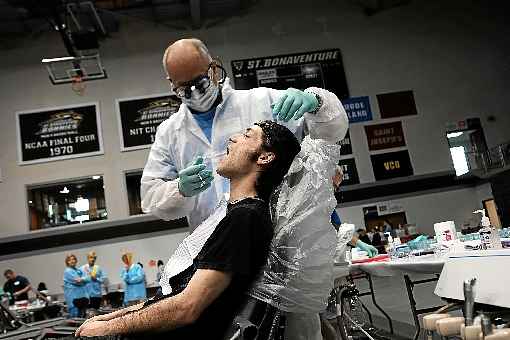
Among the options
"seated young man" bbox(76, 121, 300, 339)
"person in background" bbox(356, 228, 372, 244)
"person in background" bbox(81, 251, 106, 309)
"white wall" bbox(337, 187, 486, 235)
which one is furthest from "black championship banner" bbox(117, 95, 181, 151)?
"seated young man" bbox(76, 121, 300, 339)

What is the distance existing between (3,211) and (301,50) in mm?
7500

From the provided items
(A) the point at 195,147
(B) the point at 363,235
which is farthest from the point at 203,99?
(B) the point at 363,235

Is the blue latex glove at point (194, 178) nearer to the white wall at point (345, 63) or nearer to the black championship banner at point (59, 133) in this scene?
the white wall at point (345, 63)

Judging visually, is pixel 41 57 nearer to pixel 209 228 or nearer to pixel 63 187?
pixel 63 187

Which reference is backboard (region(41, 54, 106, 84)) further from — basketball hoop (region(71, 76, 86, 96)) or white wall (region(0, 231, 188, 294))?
white wall (region(0, 231, 188, 294))

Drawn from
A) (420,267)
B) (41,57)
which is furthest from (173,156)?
(41,57)

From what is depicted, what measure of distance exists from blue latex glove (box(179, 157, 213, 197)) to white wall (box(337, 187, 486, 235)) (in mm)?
9358

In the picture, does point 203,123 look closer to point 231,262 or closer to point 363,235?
point 231,262

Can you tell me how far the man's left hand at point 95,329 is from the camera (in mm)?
1351

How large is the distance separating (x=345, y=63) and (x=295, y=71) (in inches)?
51.0

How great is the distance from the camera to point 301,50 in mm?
11664

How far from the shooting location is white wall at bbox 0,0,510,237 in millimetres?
10805

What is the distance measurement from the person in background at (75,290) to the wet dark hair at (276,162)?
7.51 meters

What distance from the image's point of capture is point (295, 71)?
11312 millimetres
